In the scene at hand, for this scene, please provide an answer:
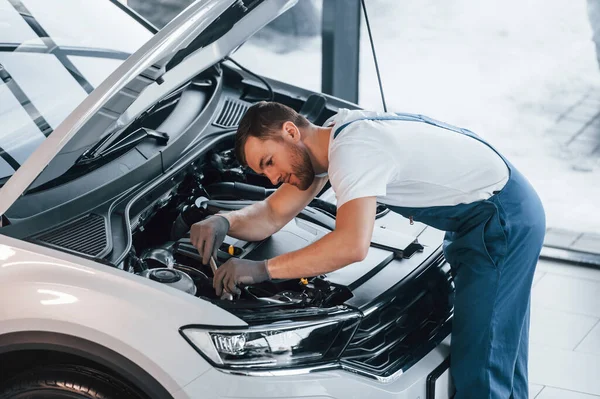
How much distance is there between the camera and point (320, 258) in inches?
88.3

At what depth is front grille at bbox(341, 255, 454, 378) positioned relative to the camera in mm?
2299

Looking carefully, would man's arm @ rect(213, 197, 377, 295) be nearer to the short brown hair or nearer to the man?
the man

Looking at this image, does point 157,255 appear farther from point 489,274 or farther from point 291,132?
point 489,274

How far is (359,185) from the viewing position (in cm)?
219

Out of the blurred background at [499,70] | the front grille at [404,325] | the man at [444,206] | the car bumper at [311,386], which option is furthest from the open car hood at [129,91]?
the blurred background at [499,70]

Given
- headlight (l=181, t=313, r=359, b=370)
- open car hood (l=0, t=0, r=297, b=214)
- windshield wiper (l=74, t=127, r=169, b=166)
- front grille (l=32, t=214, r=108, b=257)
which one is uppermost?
open car hood (l=0, t=0, r=297, b=214)

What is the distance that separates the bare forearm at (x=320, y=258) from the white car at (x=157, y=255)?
89 millimetres

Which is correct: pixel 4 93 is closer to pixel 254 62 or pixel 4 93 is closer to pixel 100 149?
pixel 100 149

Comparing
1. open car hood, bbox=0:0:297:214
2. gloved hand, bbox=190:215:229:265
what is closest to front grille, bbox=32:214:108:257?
open car hood, bbox=0:0:297:214

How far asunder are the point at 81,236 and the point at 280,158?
0.55 meters

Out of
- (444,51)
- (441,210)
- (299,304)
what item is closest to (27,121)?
(299,304)

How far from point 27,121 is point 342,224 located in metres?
0.93

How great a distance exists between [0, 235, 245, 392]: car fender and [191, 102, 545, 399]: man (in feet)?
0.86

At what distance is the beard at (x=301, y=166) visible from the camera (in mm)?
2357
